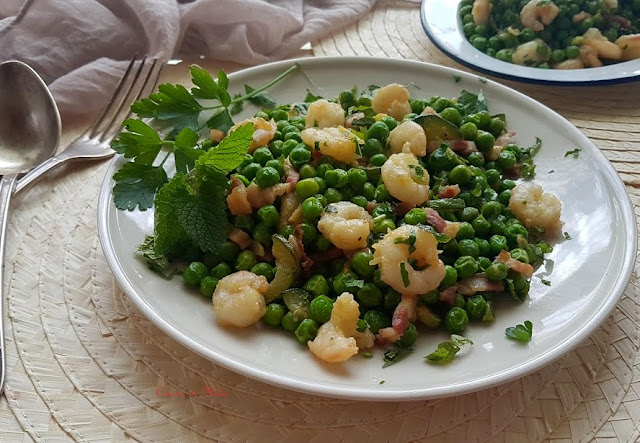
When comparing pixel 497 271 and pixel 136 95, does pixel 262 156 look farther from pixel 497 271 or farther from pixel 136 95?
pixel 136 95

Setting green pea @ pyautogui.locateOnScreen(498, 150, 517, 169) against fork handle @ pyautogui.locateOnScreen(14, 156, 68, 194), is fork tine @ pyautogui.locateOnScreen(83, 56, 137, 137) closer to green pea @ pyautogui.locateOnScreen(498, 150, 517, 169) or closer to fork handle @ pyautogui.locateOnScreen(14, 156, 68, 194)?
fork handle @ pyautogui.locateOnScreen(14, 156, 68, 194)

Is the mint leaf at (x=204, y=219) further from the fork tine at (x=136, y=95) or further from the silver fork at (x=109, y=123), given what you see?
the fork tine at (x=136, y=95)

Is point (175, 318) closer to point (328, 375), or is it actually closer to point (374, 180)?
point (328, 375)

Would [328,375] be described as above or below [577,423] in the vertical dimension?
above

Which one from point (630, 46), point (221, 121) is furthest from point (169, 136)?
point (630, 46)

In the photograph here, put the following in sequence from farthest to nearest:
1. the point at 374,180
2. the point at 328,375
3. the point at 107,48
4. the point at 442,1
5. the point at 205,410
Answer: the point at 442,1 → the point at 107,48 → the point at 374,180 → the point at 205,410 → the point at 328,375

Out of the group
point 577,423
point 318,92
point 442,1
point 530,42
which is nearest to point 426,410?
point 577,423

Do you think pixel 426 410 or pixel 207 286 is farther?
pixel 207 286
